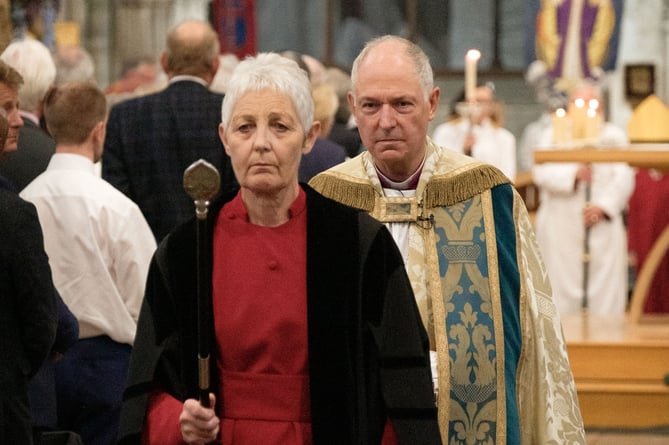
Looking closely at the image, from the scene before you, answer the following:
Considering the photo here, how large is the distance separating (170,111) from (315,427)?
307 centimetres

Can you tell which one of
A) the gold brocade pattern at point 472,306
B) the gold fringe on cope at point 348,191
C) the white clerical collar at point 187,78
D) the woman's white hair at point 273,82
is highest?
the white clerical collar at point 187,78

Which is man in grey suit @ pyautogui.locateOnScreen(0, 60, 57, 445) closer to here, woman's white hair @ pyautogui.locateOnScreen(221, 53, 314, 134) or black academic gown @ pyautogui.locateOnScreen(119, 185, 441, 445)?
black academic gown @ pyautogui.locateOnScreen(119, 185, 441, 445)

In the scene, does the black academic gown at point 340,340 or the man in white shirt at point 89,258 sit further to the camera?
the man in white shirt at point 89,258

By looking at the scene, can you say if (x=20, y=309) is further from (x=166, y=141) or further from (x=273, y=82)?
(x=166, y=141)

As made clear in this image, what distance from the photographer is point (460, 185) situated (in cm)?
435

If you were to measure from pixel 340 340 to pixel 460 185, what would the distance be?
1.17 meters

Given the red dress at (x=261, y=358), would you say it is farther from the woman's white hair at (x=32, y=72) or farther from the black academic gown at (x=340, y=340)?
the woman's white hair at (x=32, y=72)

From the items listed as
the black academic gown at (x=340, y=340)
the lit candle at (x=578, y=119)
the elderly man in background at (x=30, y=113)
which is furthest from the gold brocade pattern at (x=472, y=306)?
the lit candle at (x=578, y=119)

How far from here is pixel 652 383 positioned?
27.1ft

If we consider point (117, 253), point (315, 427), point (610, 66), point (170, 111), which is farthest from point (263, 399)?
point (610, 66)

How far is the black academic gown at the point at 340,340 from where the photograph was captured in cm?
328

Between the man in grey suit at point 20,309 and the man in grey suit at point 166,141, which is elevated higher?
the man in grey suit at point 166,141

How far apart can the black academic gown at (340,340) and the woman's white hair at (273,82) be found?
25 cm

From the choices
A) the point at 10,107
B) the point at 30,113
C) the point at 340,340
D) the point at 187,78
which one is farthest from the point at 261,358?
the point at 187,78
